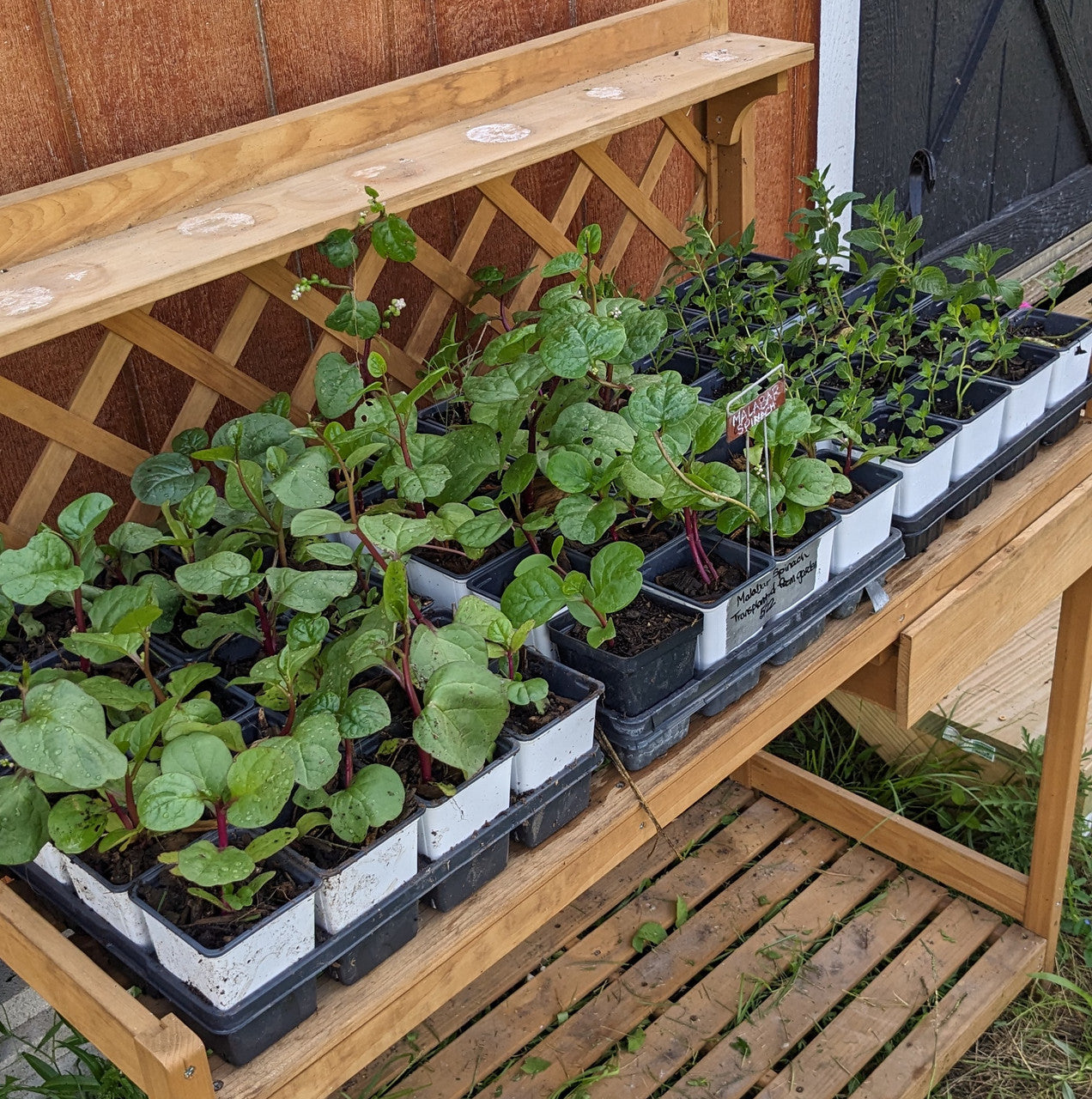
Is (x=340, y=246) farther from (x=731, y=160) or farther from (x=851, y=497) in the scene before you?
(x=731, y=160)

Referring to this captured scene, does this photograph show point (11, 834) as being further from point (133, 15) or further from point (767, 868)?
point (767, 868)

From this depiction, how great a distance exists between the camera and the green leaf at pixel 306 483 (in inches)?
43.3

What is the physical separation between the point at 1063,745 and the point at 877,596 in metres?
0.70

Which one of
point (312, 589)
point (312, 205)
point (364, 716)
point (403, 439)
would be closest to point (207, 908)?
point (364, 716)

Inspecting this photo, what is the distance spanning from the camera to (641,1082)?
1.83 meters

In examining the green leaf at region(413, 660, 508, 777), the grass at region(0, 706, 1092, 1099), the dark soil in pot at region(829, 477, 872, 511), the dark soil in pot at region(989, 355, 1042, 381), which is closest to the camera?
the green leaf at region(413, 660, 508, 777)

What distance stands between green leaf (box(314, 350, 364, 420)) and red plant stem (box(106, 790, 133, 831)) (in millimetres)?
464

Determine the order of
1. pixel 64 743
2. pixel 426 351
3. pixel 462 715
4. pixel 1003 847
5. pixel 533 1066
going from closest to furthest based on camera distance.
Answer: pixel 64 743
pixel 462 715
pixel 426 351
pixel 533 1066
pixel 1003 847

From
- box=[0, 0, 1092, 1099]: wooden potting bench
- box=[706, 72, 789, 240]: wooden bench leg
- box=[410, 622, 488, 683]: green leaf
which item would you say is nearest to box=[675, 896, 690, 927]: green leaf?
box=[0, 0, 1092, 1099]: wooden potting bench

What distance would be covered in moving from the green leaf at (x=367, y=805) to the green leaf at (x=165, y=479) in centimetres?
45

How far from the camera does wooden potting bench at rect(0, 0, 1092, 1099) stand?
39.1 inches

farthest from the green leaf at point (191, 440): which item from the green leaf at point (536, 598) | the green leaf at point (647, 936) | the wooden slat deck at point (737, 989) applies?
the green leaf at point (647, 936)

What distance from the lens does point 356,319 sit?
1.33 meters

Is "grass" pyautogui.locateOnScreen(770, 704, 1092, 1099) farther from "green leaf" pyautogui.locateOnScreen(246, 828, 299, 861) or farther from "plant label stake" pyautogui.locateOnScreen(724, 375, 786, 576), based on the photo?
"green leaf" pyautogui.locateOnScreen(246, 828, 299, 861)
